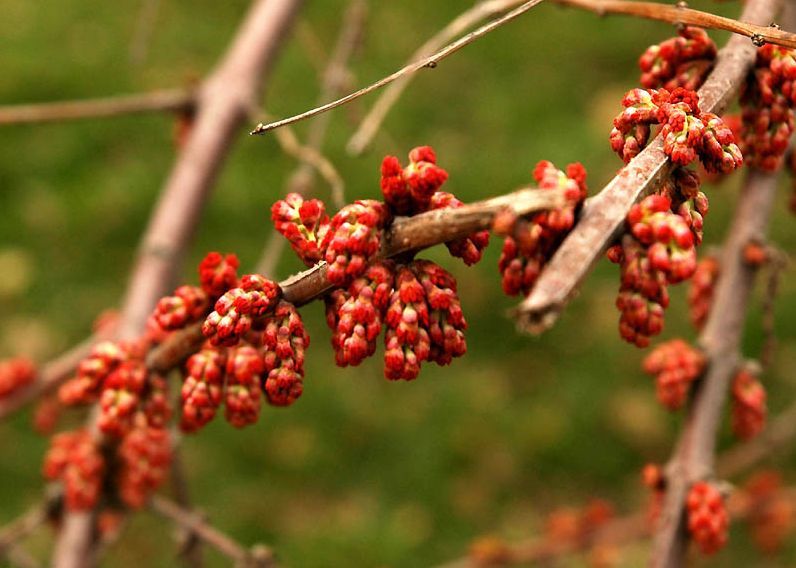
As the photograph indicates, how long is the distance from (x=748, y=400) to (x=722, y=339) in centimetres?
20

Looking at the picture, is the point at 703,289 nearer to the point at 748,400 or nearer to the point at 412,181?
the point at 748,400

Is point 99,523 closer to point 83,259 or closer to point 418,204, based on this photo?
point 418,204

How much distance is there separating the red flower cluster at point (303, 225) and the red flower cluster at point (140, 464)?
40.9 inches

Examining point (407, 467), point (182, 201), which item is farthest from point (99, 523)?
point (407, 467)

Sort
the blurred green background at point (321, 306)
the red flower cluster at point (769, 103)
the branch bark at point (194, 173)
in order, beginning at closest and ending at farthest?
the red flower cluster at point (769, 103)
the branch bark at point (194, 173)
the blurred green background at point (321, 306)

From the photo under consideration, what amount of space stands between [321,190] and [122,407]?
3817 millimetres

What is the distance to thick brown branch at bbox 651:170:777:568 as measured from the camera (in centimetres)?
213

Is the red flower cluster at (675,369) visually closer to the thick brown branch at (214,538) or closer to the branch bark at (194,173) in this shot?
the thick brown branch at (214,538)

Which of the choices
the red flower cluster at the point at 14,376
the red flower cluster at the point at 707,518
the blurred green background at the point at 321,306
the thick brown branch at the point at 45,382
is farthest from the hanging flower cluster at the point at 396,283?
the blurred green background at the point at 321,306

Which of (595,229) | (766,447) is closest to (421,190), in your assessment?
(595,229)

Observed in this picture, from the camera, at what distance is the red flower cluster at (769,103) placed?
1.54 m

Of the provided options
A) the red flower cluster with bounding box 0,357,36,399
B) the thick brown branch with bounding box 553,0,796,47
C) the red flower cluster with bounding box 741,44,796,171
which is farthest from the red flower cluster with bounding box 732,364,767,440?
the red flower cluster with bounding box 0,357,36,399

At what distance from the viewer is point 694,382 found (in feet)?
7.38

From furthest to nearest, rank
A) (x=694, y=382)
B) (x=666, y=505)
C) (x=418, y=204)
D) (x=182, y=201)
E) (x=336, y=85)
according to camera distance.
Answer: (x=336, y=85) → (x=182, y=201) → (x=694, y=382) → (x=666, y=505) → (x=418, y=204)
